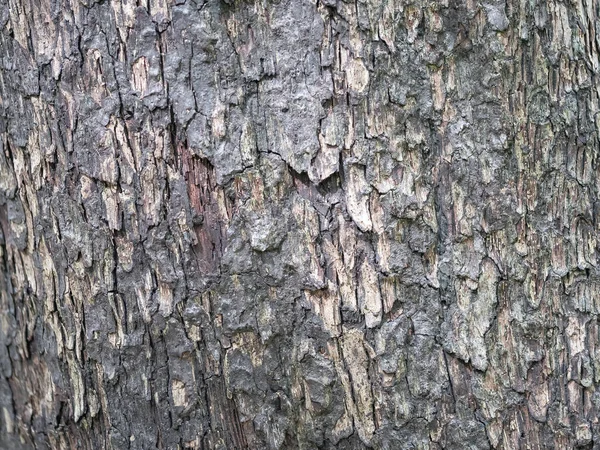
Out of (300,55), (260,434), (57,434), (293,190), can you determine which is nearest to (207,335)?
(260,434)

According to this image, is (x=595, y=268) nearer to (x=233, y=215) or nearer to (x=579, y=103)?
(x=579, y=103)

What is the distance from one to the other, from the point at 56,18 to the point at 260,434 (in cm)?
97

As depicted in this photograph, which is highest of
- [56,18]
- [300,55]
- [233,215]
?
[56,18]

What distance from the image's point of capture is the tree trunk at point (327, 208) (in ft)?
4.21

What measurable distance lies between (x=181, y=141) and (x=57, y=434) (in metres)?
0.78

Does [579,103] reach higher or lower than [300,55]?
lower

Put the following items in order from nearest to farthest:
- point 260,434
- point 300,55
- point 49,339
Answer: point 300,55
point 260,434
point 49,339

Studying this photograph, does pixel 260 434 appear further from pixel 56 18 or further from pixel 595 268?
pixel 56 18

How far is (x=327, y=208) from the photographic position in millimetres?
1311

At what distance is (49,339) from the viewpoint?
1510 millimetres

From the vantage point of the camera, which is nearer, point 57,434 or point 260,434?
point 260,434

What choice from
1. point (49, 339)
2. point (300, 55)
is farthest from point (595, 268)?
point (49, 339)

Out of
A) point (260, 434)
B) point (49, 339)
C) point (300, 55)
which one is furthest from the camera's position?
point (49, 339)

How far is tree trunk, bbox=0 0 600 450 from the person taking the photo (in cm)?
128
